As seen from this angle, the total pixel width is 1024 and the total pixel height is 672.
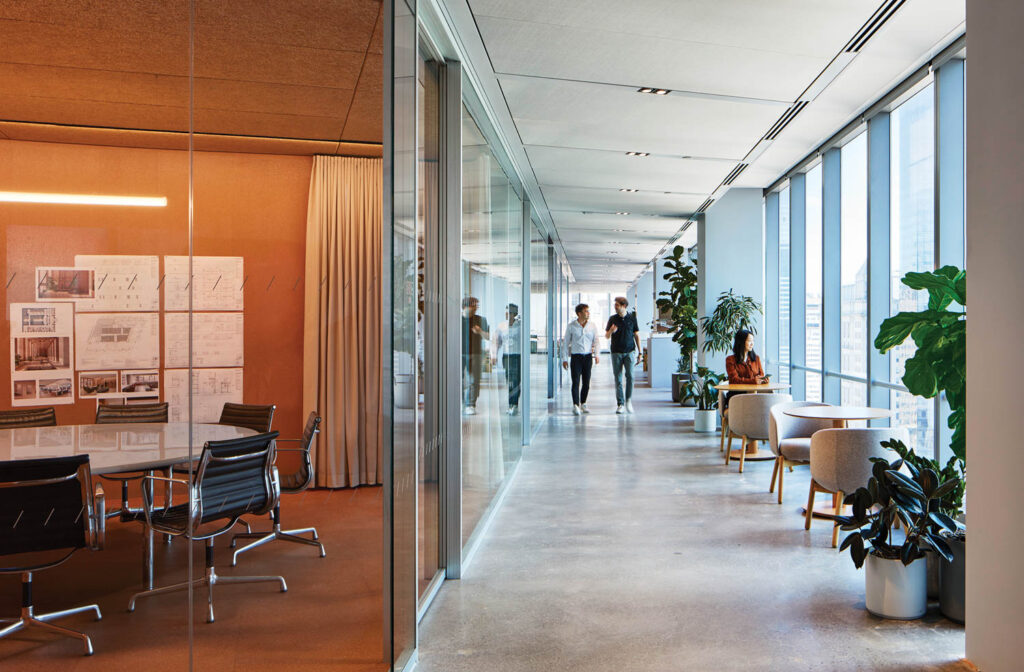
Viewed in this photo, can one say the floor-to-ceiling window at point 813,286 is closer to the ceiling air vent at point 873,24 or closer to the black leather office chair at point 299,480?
the ceiling air vent at point 873,24

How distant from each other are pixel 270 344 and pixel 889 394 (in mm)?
6116

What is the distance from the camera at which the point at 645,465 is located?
306 inches

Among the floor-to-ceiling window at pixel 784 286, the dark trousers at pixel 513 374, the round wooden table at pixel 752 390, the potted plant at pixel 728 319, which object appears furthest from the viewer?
the potted plant at pixel 728 319

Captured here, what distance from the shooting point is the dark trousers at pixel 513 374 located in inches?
267

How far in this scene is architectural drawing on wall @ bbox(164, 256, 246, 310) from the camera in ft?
6.38

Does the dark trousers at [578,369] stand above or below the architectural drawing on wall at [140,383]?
below

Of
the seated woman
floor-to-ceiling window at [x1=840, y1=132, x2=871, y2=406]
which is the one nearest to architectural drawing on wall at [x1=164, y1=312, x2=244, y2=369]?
floor-to-ceiling window at [x1=840, y1=132, x2=871, y2=406]

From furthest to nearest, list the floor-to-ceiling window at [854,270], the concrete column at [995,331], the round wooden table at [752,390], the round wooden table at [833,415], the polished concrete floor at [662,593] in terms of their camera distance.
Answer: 1. the round wooden table at [752,390]
2. the floor-to-ceiling window at [854,270]
3. the round wooden table at [833,415]
4. the polished concrete floor at [662,593]
5. the concrete column at [995,331]

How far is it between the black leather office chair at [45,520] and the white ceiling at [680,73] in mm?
3000

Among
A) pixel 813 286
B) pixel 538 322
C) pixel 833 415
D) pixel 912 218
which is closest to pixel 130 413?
pixel 833 415

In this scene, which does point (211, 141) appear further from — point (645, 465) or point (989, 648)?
point (645, 465)

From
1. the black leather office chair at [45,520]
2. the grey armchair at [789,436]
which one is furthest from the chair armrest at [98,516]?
the grey armchair at [789,436]

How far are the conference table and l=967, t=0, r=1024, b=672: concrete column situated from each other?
2891mm

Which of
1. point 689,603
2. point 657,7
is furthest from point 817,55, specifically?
point 689,603
